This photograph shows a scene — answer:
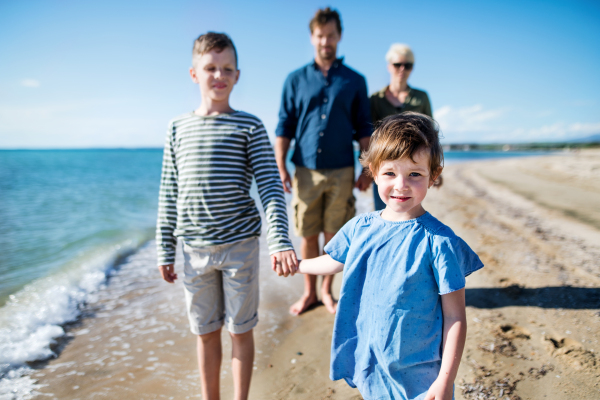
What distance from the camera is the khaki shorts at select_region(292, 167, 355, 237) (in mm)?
3172

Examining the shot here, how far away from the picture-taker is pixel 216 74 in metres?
1.96

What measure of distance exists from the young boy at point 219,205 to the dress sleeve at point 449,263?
0.81 meters

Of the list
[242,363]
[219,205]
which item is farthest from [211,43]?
[242,363]

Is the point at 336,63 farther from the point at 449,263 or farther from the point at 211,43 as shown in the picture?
the point at 449,263

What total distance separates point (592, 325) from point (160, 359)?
3421 millimetres

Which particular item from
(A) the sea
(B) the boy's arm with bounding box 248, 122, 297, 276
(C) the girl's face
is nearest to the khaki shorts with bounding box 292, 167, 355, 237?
(B) the boy's arm with bounding box 248, 122, 297, 276

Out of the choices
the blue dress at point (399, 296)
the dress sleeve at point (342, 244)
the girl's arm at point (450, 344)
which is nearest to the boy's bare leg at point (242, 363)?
the blue dress at point (399, 296)

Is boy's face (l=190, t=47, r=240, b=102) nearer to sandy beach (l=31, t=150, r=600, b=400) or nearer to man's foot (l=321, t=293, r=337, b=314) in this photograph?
sandy beach (l=31, t=150, r=600, b=400)

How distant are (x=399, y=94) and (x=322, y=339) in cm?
240

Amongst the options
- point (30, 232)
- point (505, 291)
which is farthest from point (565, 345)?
point (30, 232)

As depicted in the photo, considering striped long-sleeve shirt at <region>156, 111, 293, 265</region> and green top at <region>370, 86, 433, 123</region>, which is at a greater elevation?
green top at <region>370, 86, 433, 123</region>

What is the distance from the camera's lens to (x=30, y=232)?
23.6ft

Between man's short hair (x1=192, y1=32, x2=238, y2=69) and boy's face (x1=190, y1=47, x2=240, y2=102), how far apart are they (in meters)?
0.02

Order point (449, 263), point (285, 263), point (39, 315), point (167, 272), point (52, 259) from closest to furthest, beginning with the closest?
point (449, 263)
point (285, 263)
point (167, 272)
point (39, 315)
point (52, 259)
